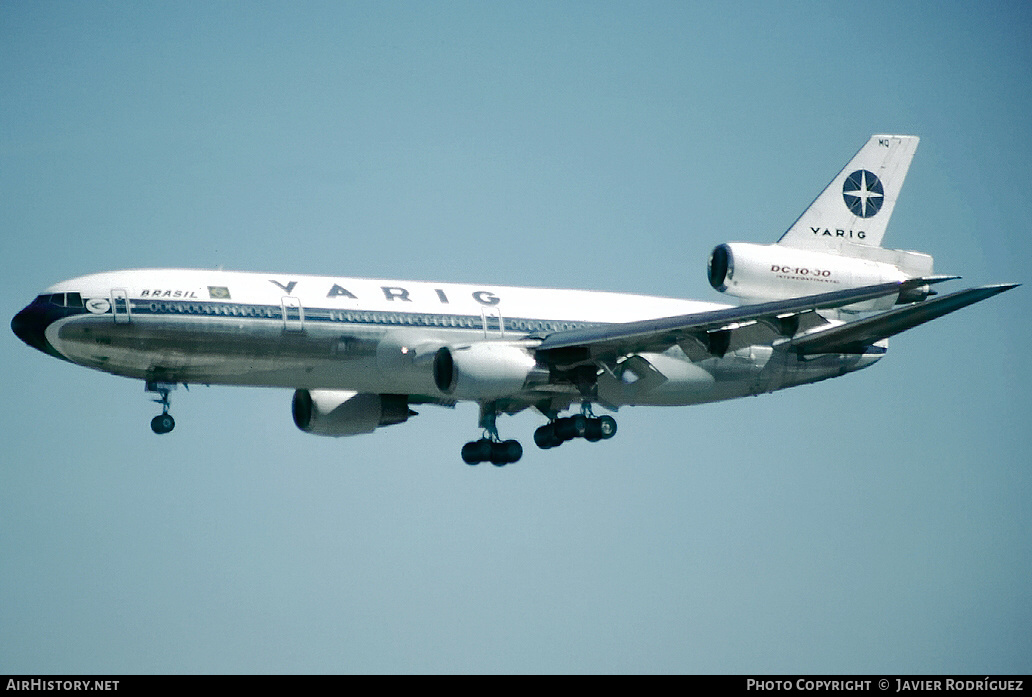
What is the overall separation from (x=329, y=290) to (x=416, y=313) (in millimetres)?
3096

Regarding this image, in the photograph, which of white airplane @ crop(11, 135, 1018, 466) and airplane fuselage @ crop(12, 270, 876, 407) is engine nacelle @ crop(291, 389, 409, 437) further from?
airplane fuselage @ crop(12, 270, 876, 407)

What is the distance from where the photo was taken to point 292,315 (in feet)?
166

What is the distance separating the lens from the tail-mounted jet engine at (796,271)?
5469 cm

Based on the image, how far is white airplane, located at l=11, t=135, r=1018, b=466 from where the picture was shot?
4950cm

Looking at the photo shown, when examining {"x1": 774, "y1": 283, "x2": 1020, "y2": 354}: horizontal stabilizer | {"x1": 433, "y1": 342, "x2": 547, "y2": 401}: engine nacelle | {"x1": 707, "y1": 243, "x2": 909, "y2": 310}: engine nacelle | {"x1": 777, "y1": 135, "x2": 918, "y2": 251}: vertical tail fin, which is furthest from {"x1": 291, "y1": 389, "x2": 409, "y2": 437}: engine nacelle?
{"x1": 777, "y1": 135, "x2": 918, "y2": 251}: vertical tail fin

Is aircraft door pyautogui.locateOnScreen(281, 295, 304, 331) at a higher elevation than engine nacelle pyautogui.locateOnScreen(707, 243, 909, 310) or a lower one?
lower

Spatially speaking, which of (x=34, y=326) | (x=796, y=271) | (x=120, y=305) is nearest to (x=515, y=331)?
(x=796, y=271)

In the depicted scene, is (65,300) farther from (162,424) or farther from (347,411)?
(347,411)

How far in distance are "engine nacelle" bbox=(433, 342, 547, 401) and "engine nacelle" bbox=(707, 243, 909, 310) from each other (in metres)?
8.51

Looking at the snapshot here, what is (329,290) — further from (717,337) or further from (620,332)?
(717,337)

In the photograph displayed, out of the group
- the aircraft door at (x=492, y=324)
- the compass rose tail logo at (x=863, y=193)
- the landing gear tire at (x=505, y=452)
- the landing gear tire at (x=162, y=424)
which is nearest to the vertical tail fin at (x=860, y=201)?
the compass rose tail logo at (x=863, y=193)

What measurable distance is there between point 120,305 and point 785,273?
23466 mm

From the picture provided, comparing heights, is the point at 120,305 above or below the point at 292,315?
above
